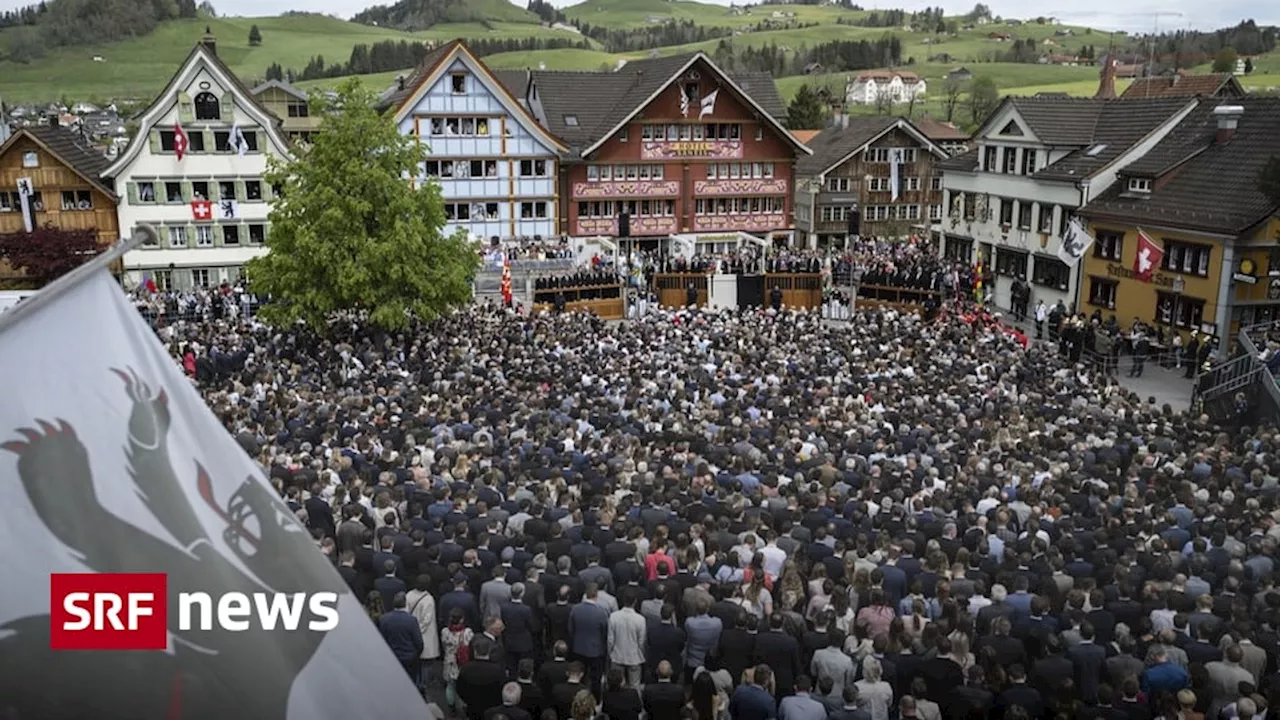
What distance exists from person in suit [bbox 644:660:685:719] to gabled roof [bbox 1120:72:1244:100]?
37.1 m

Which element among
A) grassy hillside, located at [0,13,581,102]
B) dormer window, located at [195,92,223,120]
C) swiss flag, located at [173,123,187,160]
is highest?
grassy hillside, located at [0,13,581,102]

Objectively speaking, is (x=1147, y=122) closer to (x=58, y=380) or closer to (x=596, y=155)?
(x=596, y=155)

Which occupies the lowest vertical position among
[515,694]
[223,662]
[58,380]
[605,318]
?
[605,318]

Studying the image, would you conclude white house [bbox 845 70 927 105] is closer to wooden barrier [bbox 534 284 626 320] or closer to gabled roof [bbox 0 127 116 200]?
wooden barrier [bbox 534 284 626 320]

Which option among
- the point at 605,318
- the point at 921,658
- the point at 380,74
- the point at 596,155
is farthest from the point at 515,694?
the point at 380,74

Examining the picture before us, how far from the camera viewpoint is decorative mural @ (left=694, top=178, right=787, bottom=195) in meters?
53.2

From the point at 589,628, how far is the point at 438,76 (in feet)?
131

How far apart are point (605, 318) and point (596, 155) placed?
1431 centimetres

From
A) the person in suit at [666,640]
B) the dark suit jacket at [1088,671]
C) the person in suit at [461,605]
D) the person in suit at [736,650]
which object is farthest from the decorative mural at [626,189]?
the dark suit jacket at [1088,671]

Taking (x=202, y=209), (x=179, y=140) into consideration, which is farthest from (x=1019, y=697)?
(x=179, y=140)

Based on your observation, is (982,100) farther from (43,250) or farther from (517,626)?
(517,626)

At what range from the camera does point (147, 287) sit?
1580 inches

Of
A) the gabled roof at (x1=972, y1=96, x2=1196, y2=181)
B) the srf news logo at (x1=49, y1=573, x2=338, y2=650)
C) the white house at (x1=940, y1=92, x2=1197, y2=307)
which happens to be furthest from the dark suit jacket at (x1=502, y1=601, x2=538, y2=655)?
the gabled roof at (x1=972, y1=96, x2=1196, y2=181)

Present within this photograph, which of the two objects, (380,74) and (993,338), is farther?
(380,74)
